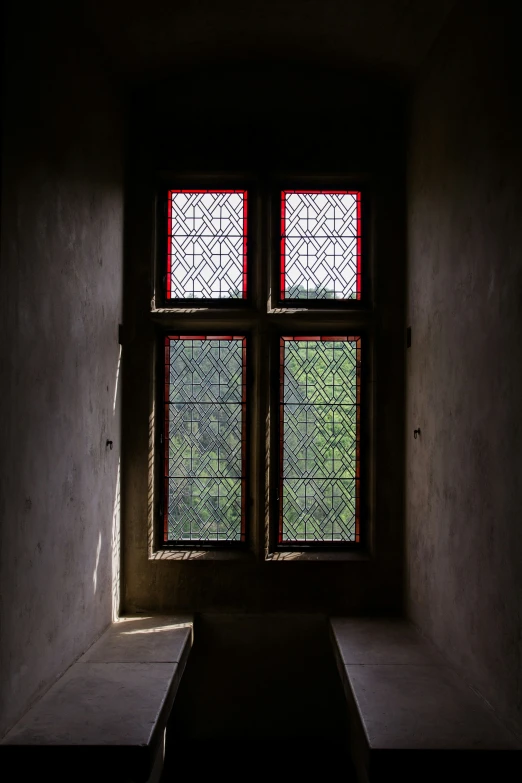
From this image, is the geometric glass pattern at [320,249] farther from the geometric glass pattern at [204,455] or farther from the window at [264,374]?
the geometric glass pattern at [204,455]

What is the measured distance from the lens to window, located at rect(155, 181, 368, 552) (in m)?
3.97

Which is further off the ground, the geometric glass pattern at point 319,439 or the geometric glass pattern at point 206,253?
the geometric glass pattern at point 206,253
